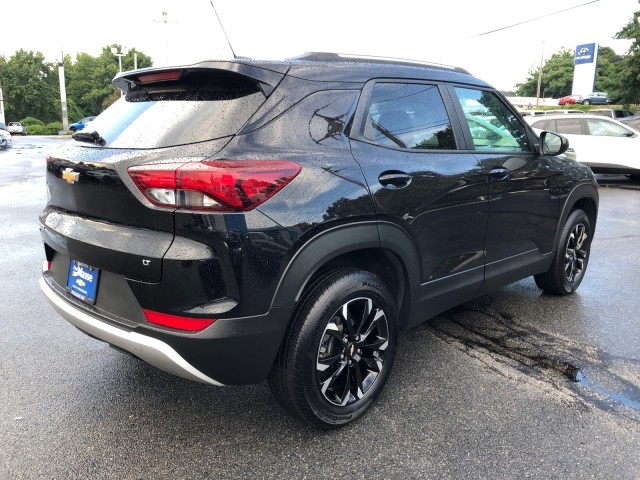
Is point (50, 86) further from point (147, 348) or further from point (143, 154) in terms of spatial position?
point (147, 348)

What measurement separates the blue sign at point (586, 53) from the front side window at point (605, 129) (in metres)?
35.4

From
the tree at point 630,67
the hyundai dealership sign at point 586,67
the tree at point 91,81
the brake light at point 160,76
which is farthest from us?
the tree at point 91,81

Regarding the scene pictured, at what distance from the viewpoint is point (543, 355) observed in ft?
11.5

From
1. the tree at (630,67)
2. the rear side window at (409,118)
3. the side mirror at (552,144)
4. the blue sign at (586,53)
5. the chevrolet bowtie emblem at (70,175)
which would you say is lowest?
the chevrolet bowtie emblem at (70,175)

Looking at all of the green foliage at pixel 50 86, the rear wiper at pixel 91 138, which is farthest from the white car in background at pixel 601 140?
the green foliage at pixel 50 86

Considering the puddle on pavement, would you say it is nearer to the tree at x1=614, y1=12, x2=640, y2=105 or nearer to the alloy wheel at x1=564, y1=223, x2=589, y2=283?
the alloy wheel at x1=564, y1=223, x2=589, y2=283

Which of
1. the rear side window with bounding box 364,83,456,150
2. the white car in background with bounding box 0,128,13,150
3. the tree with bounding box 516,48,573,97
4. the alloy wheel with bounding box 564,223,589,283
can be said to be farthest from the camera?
the tree with bounding box 516,48,573,97

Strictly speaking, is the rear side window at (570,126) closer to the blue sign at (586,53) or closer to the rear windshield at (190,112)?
the rear windshield at (190,112)

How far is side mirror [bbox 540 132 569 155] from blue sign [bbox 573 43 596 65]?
46.0 m

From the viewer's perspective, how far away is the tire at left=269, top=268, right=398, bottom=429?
239cm

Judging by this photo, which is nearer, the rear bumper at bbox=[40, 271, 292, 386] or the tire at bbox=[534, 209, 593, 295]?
the rear bumper at bbox=[40, 271, 292, 386]

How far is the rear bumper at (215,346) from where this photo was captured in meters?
2.16

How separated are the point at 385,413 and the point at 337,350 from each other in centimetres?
51

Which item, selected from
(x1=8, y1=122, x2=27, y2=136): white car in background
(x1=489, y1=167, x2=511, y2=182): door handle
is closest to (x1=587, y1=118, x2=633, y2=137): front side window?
(x1=489, y1=167, x2=511, y2=182): door handle
